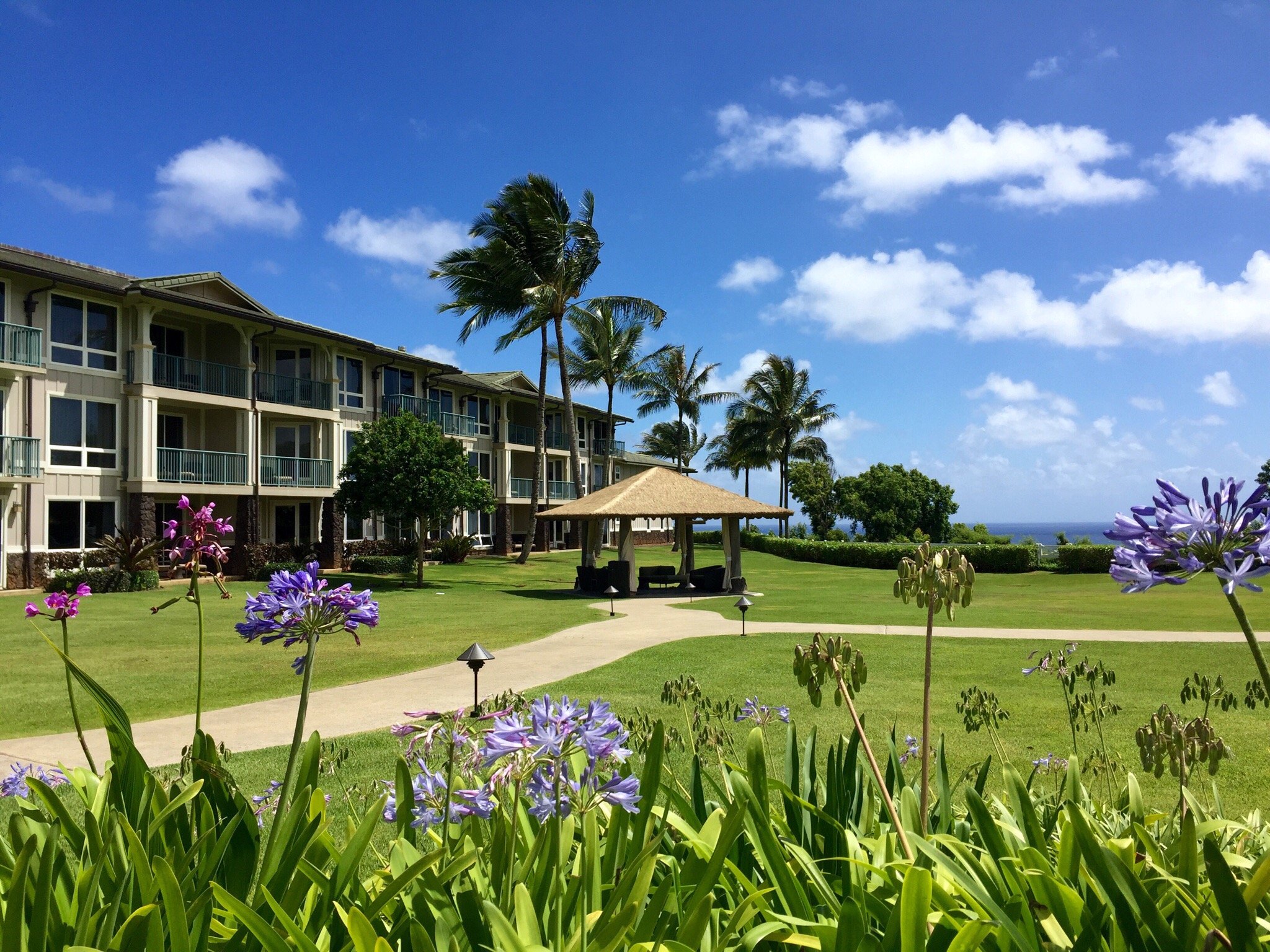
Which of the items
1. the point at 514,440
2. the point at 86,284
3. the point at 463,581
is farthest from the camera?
the point at 514,440

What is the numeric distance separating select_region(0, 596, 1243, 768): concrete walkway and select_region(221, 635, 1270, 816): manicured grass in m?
0.67

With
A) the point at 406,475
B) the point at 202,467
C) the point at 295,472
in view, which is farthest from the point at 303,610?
the point at 295,472

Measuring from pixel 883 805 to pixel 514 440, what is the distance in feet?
143

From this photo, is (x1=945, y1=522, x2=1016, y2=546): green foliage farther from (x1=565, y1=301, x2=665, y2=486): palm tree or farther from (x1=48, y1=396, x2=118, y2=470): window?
(x1=48, y1=396, x2=118, y2=470): window

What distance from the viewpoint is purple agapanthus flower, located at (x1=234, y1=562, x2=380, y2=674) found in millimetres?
2322

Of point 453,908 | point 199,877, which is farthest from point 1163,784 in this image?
point 199,877

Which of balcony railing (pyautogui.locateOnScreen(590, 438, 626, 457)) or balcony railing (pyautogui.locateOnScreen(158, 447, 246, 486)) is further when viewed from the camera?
balcony railing (pyautogui.locateOnScreen(590, 438, 626, 457))

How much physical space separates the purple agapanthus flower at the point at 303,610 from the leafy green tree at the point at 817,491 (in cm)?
6325

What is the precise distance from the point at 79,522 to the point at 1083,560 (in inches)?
1472

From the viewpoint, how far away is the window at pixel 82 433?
25.1 metres

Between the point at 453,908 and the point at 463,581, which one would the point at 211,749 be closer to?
the point at 453,908

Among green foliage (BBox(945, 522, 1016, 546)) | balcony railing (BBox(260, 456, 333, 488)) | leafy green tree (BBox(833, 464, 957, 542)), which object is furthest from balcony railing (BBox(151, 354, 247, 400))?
leafy green tree (BBox(833, 464, 957, 542))

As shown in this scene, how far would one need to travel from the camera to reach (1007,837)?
9.61 ft

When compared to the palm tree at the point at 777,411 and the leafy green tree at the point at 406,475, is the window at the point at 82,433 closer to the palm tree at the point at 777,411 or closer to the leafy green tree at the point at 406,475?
the leafy green tree at the point at 406,475
